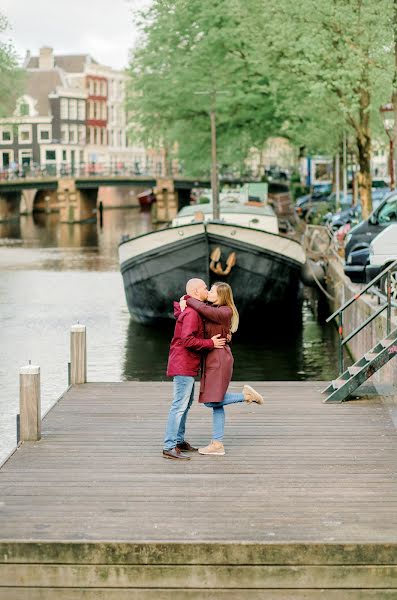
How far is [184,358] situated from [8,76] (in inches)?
2685

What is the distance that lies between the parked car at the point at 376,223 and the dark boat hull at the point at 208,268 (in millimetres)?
3550

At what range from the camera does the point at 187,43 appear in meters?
52.8

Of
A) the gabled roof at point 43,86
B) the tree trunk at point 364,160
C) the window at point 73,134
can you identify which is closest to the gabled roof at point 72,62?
the gabled roof at point 43,86

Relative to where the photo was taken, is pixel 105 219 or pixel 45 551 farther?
pixel 105 219

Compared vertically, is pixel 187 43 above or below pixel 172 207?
above

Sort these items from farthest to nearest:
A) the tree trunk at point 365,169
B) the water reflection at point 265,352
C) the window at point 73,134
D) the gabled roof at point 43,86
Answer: the window at point 73,134 → the gabled roof at point 43,86 → the tree trunk at point 365,169 → the water reflection at point 265,352

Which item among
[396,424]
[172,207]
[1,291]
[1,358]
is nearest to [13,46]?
[172,207]

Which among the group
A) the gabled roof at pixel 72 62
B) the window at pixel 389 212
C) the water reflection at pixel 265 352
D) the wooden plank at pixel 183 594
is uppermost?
the gabled roof at pixel 72 62

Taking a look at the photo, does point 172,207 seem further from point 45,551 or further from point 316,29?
point 45,551

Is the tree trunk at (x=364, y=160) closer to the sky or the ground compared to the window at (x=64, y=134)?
closer to the ground

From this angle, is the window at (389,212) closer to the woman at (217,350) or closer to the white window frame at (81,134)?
the woman at (217,350)

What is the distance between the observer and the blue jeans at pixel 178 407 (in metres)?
12.7

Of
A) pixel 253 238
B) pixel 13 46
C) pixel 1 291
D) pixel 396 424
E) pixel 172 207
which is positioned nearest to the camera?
pixel 396 424

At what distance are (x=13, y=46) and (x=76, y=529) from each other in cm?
6875
